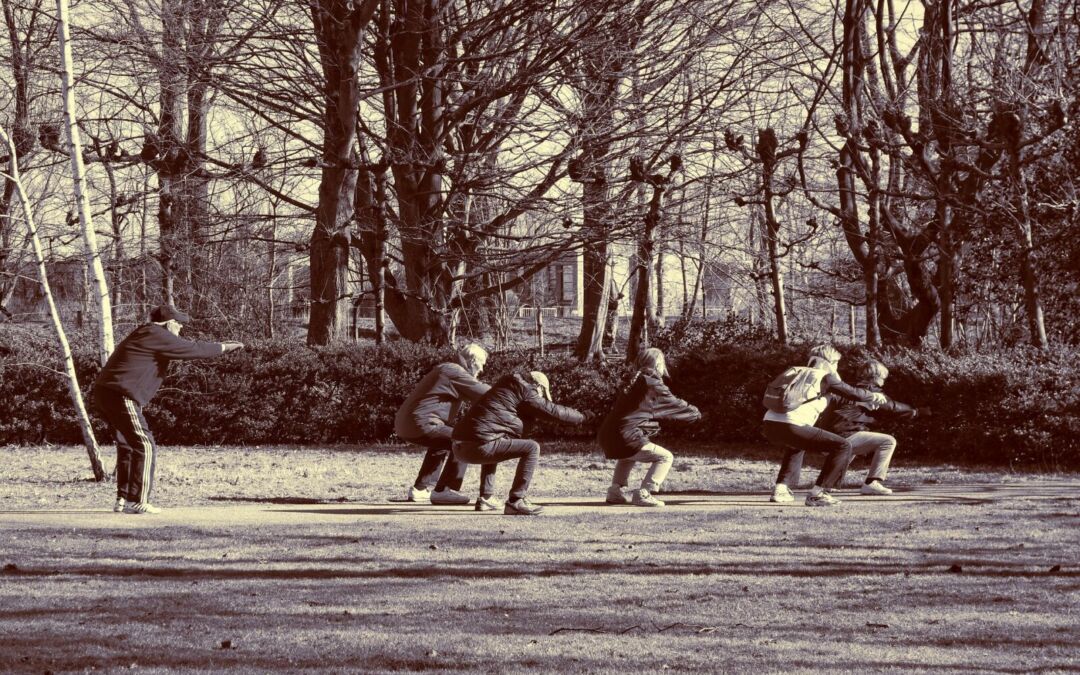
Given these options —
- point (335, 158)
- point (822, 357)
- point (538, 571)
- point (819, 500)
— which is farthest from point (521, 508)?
point (335, 158)

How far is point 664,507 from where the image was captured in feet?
37.1

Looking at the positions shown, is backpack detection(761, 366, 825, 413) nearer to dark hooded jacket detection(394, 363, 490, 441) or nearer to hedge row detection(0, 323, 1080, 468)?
dark hooded jacket detection(394, 363, 490, 441)

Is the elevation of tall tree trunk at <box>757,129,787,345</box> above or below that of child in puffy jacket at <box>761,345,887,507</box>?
above

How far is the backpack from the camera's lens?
11.1 m

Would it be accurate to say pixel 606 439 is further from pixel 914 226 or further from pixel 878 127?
pixel 914 226

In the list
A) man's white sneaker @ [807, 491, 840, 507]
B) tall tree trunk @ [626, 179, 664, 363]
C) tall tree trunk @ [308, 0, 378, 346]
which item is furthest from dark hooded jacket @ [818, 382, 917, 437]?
tall tree trunk @ [308, 0, 378, 346]

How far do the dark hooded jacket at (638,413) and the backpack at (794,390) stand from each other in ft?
2.21

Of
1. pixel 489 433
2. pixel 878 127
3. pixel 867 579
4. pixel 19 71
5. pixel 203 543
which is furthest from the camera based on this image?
pixel 19 71

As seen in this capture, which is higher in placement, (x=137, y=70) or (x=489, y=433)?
(x=137, y=70)

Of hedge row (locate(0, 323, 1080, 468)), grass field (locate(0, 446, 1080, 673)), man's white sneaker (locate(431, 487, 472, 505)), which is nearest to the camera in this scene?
grass field (locate(0, 446, 1080, 673))

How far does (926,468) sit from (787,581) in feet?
24.9

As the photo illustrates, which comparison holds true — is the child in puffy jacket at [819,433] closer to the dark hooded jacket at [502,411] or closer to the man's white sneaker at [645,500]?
the man's white sneaker at [645,500]

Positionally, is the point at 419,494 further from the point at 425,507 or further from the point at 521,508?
the point at 521,508

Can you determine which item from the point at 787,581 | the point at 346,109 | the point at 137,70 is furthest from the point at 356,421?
the point at 787,581
